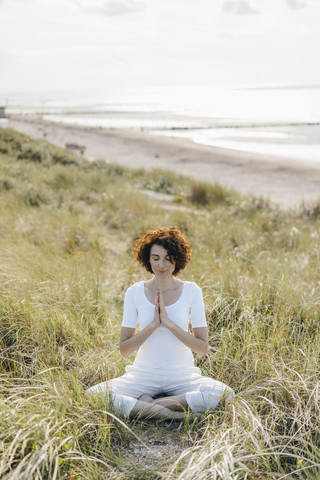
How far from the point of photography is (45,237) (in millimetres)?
7434

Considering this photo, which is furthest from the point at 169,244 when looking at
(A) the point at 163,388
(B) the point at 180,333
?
(A) the point at 163,388

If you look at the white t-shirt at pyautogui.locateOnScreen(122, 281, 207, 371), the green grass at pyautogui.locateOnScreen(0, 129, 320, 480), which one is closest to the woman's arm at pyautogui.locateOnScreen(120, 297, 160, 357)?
the white t-shirt at pyautogui.locateOnScreen(122, 281, 207, 371)

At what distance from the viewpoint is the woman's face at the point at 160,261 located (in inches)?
128

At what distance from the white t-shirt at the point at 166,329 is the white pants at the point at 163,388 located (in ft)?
0.17

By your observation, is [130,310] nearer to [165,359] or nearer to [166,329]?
[166,329]

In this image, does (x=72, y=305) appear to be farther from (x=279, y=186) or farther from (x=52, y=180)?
(x=279, y=186)

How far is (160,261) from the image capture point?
327cm

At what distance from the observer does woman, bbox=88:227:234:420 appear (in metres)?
3.15

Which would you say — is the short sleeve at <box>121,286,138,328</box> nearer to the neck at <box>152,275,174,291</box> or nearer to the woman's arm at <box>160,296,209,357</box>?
the neck at <box>152,275,174,291</box>

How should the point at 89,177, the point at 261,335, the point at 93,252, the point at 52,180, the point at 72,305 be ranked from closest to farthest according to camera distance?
the point at 261,335 < the point at 72,305 < the point at 93,252 < the point at 52,180 < the point at 89,177

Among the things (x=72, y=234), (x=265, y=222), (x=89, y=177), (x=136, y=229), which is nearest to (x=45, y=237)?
(x=72, y=234)

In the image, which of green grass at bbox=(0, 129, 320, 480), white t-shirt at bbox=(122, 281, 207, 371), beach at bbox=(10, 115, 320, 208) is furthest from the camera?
beach at bbox=(10, 115, 320, 208)

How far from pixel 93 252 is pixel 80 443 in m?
4.72

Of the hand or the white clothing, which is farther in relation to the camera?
the white clothing
